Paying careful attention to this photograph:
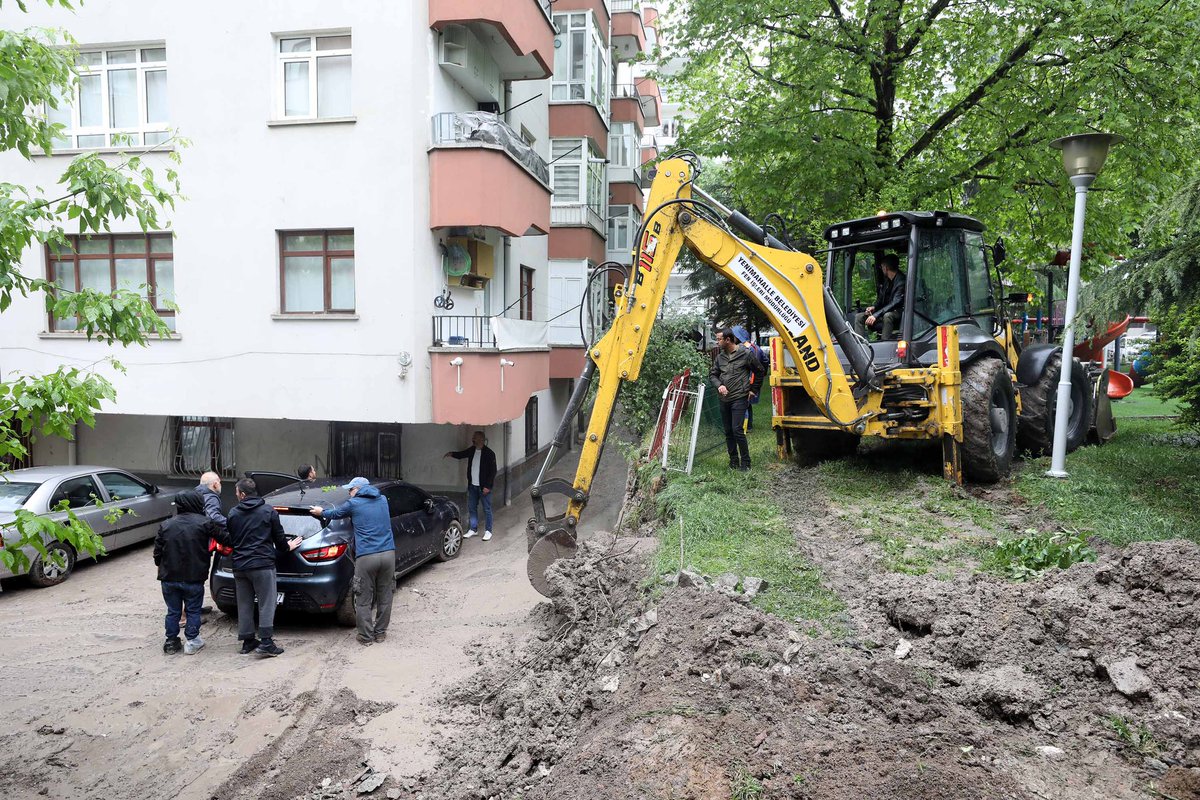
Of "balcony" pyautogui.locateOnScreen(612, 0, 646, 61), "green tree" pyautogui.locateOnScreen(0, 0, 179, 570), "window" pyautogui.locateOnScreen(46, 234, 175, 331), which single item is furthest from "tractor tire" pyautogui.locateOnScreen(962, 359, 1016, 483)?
"balcony" pyautogui.locateOnScreen(612, 0, 646, 61)

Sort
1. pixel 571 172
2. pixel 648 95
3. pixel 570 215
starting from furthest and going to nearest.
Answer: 1. pixel 648 95
2. pixel 571 172
3. pixel 570 215

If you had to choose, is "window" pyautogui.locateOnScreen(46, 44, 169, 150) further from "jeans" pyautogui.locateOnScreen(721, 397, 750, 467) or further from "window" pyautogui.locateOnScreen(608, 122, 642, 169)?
"window" pyautogui.locateOnScreen(608, 122, 642, 169)

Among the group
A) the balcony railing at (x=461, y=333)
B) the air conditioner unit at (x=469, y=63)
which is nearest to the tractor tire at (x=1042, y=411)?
the balcony railing at (x=461, y=333)

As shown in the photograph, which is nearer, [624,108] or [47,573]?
[47,573]

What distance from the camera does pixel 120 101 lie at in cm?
1336

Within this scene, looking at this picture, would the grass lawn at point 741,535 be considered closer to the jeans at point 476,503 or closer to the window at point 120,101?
the jeans at point 476,503

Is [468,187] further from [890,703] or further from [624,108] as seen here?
[624,108]

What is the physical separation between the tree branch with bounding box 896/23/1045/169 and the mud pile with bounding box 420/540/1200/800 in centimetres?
1068

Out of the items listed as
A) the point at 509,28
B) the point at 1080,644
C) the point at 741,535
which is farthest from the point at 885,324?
the point at 509,28

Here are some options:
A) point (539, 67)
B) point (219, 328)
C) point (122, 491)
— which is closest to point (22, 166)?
point (219, 328)

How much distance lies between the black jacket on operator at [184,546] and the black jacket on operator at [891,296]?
7.93 metres

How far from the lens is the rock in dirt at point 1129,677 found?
13.2 feet

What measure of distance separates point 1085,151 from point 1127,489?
382cm

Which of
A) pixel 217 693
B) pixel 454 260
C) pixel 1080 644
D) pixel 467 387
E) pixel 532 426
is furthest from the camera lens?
pixel 532 426
